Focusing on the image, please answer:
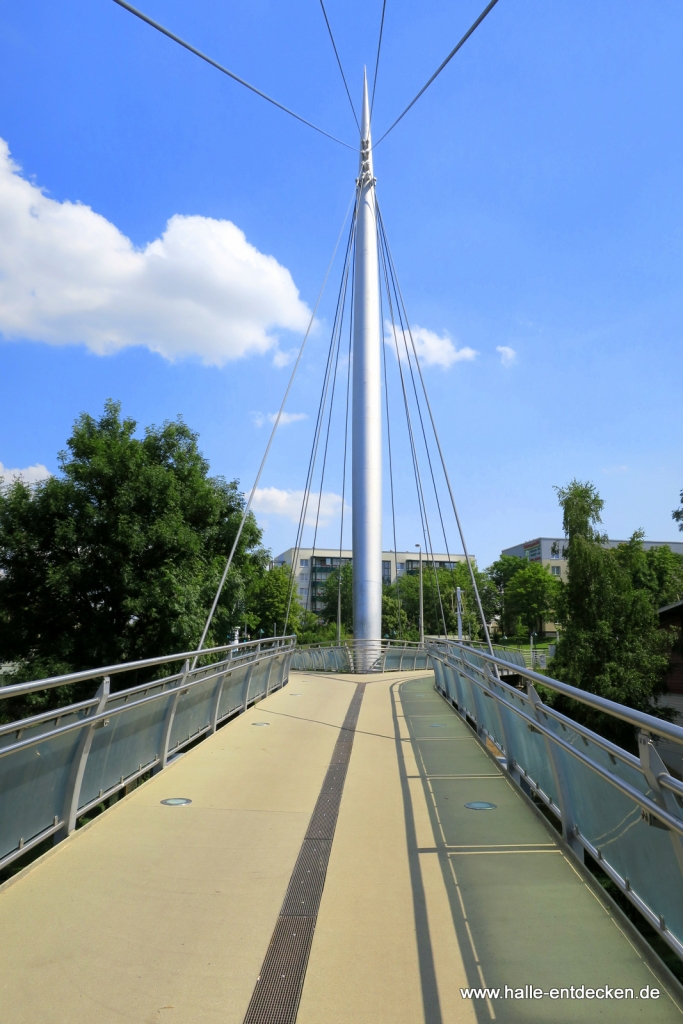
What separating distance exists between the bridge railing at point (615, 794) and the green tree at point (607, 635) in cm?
2130

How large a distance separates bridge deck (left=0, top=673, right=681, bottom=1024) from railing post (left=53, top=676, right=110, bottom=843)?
5.2 inches

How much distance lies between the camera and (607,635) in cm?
2894

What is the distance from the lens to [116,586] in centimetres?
1819

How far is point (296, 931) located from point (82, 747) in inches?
83.8

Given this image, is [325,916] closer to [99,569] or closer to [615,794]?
[615,794]

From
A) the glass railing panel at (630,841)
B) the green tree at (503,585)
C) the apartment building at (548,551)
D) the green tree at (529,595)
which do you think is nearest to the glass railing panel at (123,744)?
the glass railing panel at (630,841)

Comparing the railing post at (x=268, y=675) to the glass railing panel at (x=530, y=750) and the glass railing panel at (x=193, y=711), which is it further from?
the glass railing panel at (x=530, y=750)

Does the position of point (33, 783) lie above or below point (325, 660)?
below

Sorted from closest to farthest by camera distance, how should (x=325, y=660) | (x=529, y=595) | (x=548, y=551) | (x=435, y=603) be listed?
(x=325, y=660) < (x=435, y=603) < (x=529, y=595) < (x=548, y=551)

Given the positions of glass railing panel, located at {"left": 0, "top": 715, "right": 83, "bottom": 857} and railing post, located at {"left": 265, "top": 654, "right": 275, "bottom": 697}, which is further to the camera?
railing post, located at {"left": 265, "top": 654, "right": 275, "bottom": 697}

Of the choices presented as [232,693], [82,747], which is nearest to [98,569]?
[232,693]

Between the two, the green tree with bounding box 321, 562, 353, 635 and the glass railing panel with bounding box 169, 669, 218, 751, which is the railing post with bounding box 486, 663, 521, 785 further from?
the green tree with bounding box 321, 562, 353, 635

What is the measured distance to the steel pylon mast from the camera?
26.7 metres

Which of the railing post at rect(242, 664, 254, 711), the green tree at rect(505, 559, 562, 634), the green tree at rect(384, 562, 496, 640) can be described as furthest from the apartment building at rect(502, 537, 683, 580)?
the railing post at rect(242, 664, 254, 711)
